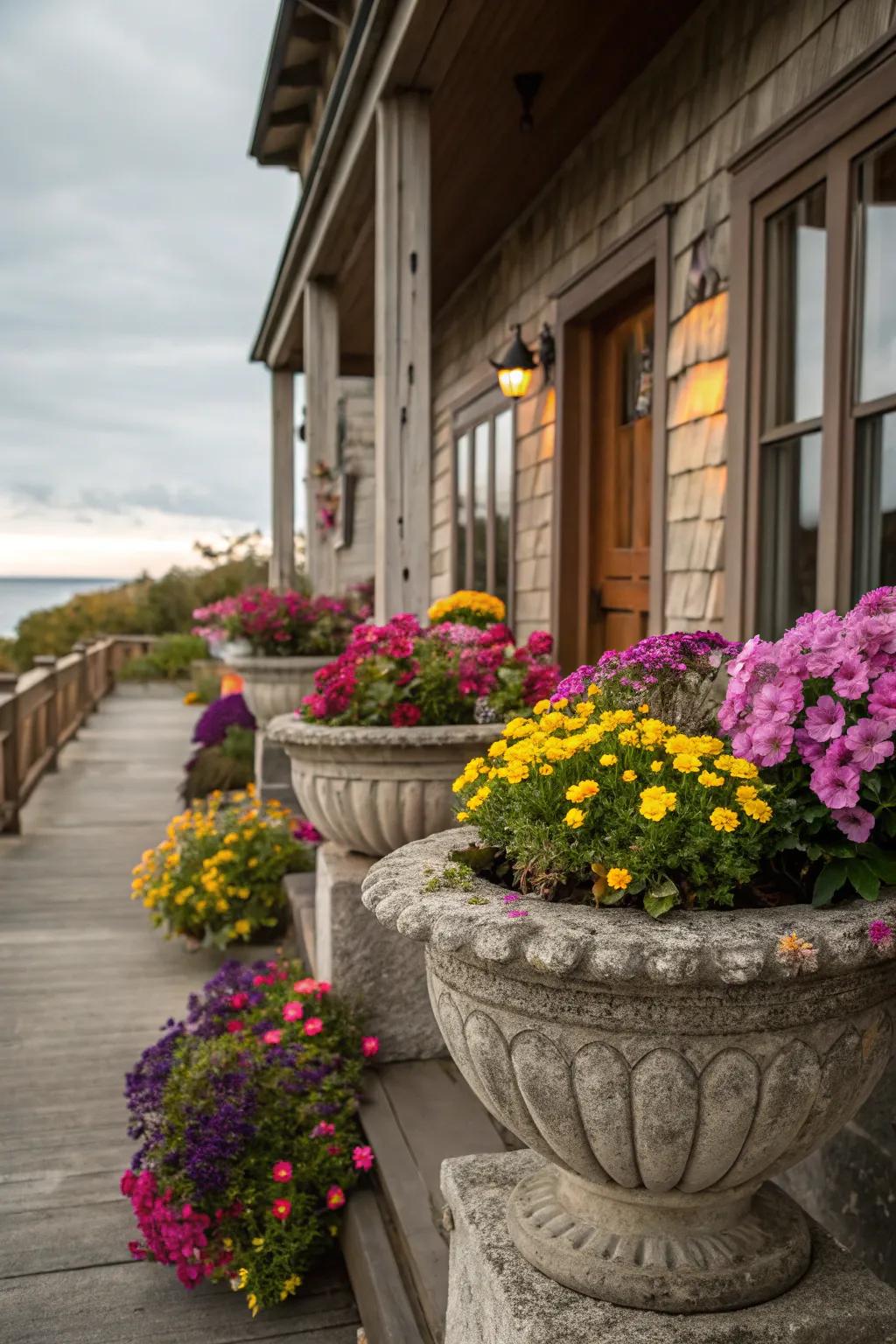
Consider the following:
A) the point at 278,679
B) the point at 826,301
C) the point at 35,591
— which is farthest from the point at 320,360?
the point at 35,591

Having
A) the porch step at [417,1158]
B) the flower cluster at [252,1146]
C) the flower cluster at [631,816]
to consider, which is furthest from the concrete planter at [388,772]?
the flower cluster at [631,816]

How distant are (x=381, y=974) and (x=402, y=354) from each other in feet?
7.67

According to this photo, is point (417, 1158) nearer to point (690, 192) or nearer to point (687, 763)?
point (687, 763)

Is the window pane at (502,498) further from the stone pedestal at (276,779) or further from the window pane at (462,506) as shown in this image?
the stone pedestal at (276,779)

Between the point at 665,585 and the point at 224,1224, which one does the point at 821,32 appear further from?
the point at 224,1224

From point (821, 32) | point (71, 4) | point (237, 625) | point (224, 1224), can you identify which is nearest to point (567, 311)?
point (821, 32)

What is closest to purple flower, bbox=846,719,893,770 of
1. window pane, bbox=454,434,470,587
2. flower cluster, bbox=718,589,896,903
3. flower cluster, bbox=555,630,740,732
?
flower cluster, bbox=718,589,896,903

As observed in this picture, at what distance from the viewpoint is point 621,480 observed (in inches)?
194

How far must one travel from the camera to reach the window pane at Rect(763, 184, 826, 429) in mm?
3029

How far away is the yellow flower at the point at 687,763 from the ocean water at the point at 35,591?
3715 inches

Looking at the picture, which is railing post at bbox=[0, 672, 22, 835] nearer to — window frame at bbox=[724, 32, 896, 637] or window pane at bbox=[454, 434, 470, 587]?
window pane at bbox=[454, 434, 470, 587]

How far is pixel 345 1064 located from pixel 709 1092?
5.33 ft

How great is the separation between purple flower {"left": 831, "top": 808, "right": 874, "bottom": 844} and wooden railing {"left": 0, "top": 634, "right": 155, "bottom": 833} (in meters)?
6.42

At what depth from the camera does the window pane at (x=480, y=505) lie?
22.1 feet
